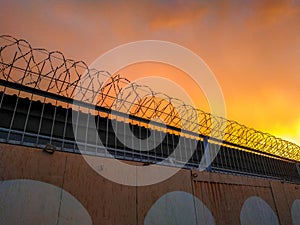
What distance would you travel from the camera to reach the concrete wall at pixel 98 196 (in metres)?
3.14

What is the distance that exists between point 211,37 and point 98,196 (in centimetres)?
645

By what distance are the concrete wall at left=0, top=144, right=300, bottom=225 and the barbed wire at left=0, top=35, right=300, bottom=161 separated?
1.46 metres

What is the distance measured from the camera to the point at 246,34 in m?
7.45

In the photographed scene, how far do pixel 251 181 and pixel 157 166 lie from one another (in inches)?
160

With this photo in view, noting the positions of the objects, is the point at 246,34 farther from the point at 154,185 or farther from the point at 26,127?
the point at 26,127

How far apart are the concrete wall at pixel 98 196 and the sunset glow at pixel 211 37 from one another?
8.68ft

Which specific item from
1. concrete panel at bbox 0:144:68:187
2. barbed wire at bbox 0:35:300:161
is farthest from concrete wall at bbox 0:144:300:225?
barbed wire at bbox 0:35:300:161

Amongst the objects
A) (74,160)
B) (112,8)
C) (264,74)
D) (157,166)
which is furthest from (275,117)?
(74,160)

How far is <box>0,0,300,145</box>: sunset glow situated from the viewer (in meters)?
6.07

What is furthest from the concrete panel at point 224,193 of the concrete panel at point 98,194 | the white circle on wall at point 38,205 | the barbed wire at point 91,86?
the white circle on wall at point 38,205

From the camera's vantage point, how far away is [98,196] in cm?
386

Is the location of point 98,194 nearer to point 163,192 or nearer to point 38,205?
point 38,205

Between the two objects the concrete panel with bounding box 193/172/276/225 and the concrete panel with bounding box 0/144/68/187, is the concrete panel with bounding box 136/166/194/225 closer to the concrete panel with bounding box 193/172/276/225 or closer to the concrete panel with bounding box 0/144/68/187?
the concrete panel with bounding box 193/172/276/225

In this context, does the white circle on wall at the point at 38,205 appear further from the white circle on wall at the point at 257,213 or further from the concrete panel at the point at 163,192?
the white circle on wall at the point at 257,213
